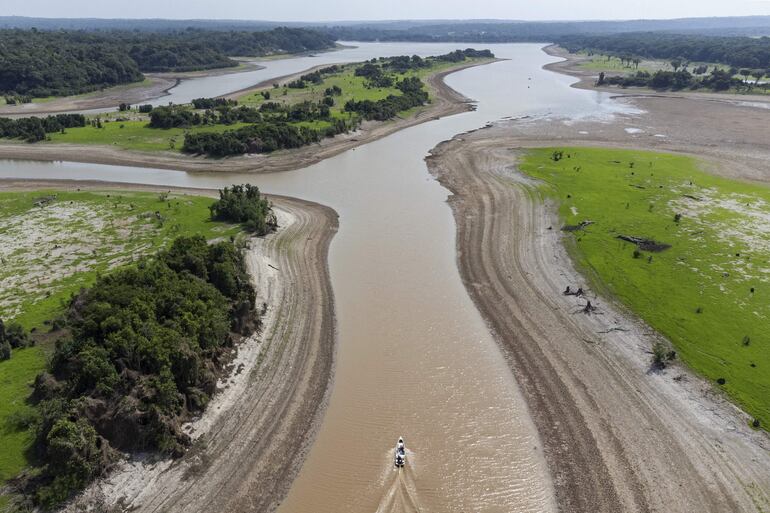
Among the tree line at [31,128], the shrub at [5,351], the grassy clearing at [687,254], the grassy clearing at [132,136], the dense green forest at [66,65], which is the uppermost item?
the dense green forest at [66,65]

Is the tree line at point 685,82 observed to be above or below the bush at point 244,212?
above

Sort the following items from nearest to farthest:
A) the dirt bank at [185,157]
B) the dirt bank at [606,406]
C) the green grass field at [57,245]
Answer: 1. the dirt bank at [606,406]
2. the green grass field at [57,245]
3. the dirt bank at [185,157]

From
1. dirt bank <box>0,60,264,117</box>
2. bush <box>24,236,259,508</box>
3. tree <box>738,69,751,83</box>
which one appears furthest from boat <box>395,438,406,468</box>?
tree <box>738,69,751,83</box>

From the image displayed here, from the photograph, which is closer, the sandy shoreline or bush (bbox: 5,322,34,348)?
the sandy shoreline

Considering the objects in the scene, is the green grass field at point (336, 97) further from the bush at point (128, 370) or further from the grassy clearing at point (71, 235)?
the bush at point (128, 370)

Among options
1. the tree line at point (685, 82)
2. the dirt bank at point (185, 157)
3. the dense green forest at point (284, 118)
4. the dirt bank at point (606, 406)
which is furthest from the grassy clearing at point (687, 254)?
the tree line at point (685, 82)

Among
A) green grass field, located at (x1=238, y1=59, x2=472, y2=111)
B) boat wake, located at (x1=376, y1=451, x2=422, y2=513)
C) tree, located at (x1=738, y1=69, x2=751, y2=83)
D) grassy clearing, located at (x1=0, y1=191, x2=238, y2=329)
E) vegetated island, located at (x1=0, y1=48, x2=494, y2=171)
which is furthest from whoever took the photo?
tree, located at (x1=738, y1=69, x2=751, y2=83)

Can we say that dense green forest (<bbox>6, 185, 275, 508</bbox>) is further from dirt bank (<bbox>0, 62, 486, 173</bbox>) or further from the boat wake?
dirt bank (<bbox>0, 62, 486, 173</bbox>)
